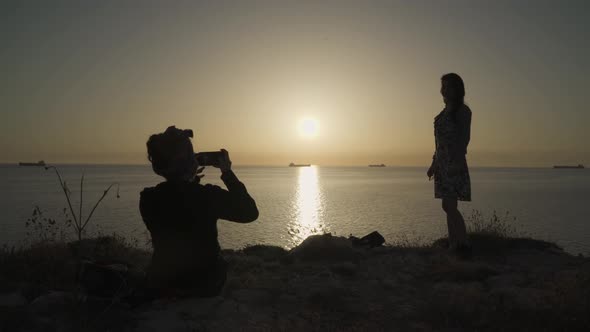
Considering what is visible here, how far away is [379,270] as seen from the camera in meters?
7.09

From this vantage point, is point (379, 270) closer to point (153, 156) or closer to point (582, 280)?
point (582, 280)

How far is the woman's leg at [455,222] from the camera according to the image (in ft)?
23.5

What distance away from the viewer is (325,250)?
27.2ft

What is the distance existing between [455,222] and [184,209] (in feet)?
17.9

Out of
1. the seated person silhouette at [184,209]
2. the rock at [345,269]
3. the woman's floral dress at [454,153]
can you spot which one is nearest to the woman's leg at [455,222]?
the woman's floral dress at [454,153]

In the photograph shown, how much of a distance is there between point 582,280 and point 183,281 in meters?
5.40

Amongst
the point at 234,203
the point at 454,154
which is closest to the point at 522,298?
the point at 454,154

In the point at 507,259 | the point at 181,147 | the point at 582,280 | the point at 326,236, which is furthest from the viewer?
the point at 326,236

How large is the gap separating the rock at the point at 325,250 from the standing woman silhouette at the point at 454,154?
7.17 ft

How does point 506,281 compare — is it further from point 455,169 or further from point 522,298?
point 455,169

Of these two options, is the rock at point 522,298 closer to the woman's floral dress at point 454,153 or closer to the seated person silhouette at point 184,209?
the woman's floral dress at point 454,153

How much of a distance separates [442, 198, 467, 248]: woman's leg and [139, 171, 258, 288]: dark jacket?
4868mm

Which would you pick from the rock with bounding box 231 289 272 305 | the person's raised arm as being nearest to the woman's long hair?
the rock with bounding box 231 289 272 305

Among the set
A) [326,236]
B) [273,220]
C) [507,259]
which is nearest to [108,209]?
[273,220]
